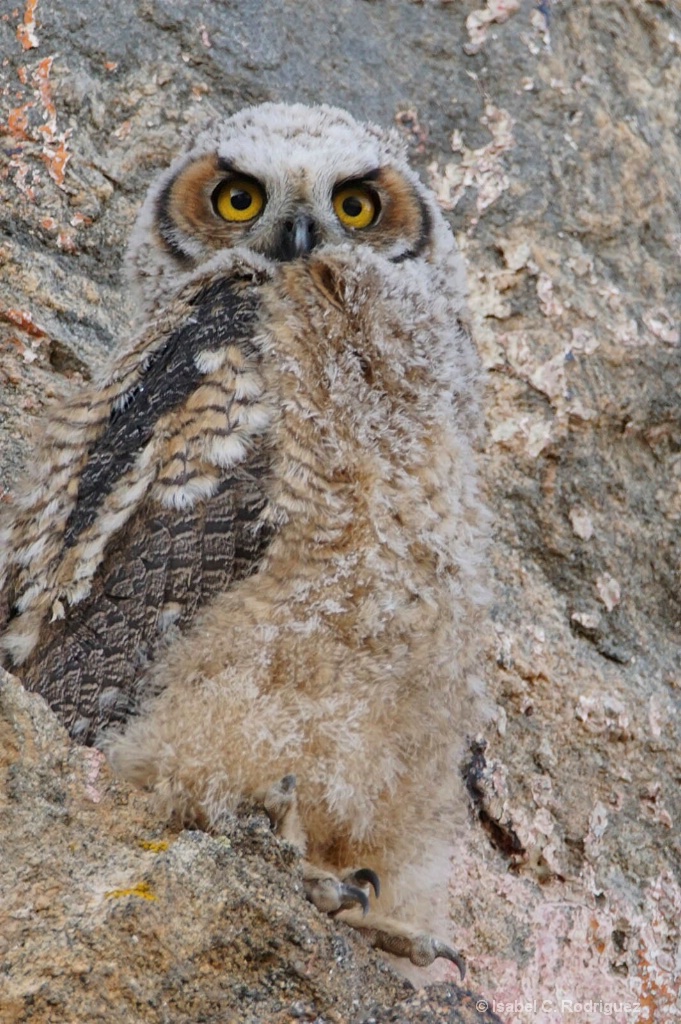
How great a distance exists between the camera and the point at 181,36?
11.5 ft

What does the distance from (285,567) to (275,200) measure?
852mm

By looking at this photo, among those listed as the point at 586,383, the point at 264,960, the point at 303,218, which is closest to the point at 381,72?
the point at 586,383

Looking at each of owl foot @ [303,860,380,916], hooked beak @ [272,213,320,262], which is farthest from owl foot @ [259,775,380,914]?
hooked beak @ [272,213,320,262]

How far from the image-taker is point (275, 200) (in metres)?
2.56

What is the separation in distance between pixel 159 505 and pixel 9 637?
0.37m

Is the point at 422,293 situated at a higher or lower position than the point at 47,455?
higher

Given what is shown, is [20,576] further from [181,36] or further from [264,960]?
[181,36]

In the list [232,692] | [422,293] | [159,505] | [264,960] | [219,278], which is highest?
[422,293]

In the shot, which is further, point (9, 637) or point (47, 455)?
point (47, 455)

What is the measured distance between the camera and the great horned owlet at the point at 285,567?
2.04m

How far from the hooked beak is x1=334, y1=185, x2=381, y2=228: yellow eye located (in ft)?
0.51

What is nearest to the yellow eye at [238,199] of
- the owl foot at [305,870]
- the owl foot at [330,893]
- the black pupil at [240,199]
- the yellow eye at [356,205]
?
the black pupil at [240,199]

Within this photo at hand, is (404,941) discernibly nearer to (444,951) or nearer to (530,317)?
(444,951)

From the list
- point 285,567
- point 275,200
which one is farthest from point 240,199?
point 285,567
